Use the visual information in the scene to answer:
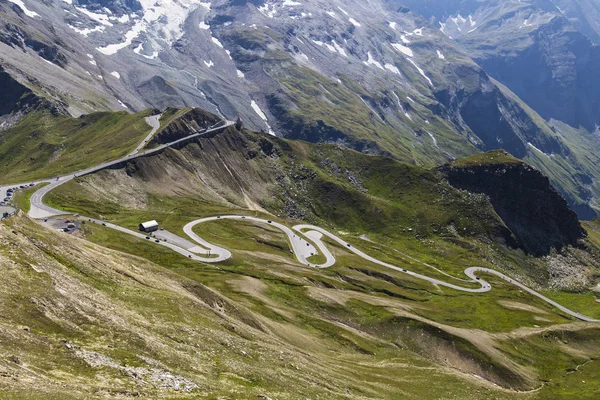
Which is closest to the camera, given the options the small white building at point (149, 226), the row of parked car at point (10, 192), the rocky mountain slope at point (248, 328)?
the rocky mountain slope at point (248, 328)

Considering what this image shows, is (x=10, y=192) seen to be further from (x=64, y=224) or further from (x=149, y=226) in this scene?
(x=149, y=226)

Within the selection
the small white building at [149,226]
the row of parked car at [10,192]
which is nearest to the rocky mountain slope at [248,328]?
the small white building at [149,226]

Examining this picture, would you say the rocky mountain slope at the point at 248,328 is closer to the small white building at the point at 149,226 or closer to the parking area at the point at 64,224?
the parking area at the point at 64,224

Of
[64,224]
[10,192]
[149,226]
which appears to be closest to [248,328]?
[64,224]

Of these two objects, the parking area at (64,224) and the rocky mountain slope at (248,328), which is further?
the parking area at (64,224)

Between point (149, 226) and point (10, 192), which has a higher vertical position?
point (10, 192)

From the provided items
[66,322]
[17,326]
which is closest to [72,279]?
[66,322]

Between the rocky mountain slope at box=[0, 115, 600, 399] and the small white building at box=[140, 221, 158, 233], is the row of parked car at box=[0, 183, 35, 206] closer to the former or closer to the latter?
the rocky mountain slope at box=[0, 115, 600, 399]
